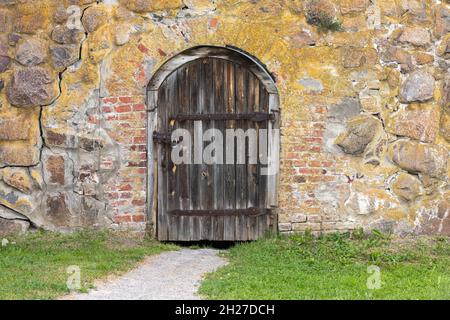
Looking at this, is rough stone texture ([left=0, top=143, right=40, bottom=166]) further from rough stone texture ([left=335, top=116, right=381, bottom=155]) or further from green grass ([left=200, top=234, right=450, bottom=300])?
rough stone texture ([left=335, top=116, right=381, bottom=155])

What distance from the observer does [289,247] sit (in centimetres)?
850

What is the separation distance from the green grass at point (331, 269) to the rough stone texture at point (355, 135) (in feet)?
3.16

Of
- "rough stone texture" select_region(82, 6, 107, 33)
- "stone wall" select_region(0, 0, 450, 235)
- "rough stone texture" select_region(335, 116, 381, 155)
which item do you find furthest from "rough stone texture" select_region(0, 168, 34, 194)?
"rough stone texture" select_region(335, 116, 381, 155)

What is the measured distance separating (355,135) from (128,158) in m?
2.46

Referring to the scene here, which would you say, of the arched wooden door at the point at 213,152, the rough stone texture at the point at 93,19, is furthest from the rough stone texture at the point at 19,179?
the rough stone texture at the point at 93,19

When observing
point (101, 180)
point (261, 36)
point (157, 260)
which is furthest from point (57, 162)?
point (261, 36)

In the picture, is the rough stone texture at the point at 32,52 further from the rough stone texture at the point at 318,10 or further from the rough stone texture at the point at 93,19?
the rough stone texture at the point at 318,10

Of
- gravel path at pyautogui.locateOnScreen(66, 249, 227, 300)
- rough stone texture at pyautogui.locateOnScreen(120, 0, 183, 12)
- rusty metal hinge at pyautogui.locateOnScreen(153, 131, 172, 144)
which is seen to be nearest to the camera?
gravel path at pyautogui.locateOnScreen(66, 249, 227, 300)

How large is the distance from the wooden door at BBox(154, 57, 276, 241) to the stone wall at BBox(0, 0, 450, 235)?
0.80 feet

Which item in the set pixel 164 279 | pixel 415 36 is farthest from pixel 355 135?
pixel 164 279

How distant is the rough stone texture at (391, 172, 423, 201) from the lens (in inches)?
356

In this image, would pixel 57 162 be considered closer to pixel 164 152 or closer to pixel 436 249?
pixel 164 152

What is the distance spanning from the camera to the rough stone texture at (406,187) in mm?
9031
